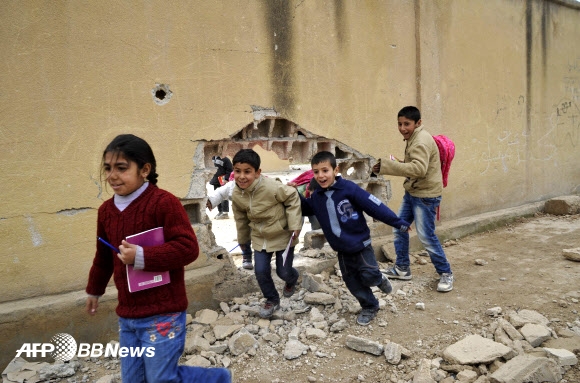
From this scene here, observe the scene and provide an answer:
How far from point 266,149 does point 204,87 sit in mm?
820

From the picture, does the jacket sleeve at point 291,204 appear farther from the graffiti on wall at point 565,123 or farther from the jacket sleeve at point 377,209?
the graffiti on wall at point 565,123

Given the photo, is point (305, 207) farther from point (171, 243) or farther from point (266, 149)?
point (171, 243)

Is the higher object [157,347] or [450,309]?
[157,347]

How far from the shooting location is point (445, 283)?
363 cm

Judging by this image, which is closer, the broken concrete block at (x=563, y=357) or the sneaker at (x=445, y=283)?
the broken concrete block at (x=563, y=357)

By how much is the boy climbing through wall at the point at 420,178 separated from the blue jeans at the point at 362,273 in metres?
0.71

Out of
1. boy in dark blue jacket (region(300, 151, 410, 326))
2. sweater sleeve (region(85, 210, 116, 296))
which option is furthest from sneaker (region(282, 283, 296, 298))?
sweater sleeve (region(85, 210, 116, 296))

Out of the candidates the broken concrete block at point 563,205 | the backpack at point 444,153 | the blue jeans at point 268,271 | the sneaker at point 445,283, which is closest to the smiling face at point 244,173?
the blue jeans at point 268,271

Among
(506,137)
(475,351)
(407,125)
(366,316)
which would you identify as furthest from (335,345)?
(506,137)

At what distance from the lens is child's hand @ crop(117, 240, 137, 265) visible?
1627mm

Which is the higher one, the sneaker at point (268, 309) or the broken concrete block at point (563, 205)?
the broken concrete block at point (563, 205)

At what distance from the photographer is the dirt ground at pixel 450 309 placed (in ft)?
8.34

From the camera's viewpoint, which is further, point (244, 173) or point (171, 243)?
point (244, 173)

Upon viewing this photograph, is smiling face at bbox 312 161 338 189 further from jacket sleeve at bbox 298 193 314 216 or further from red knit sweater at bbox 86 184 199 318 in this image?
red knit sweater at bbox 86 184 199 318
